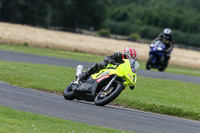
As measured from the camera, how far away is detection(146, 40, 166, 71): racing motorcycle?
2638 cm

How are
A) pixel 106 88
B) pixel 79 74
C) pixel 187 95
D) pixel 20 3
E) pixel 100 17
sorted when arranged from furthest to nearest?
pixel 100 17 < pixel 20 3 < pixel 187 95 < pixel 79 74 < pixel 106 88

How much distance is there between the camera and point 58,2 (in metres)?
87.1

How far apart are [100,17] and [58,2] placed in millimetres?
10144

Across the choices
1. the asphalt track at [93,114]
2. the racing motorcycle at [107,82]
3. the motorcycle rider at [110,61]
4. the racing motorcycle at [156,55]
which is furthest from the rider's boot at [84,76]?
the racing motorcycle at [156,55]

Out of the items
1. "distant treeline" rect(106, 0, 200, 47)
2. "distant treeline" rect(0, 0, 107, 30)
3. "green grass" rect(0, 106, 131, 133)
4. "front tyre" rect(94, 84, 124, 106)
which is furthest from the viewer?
"distant treeline" rect(106, 0, 200, 47)

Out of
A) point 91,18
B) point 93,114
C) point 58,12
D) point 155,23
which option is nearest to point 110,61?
point 93,114

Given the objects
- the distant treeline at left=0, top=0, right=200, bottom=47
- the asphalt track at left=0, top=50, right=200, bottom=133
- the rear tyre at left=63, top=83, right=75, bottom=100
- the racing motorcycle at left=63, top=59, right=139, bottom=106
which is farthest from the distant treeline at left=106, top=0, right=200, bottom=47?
the asphalt track at left=0, top=50, right=200, bottom=133

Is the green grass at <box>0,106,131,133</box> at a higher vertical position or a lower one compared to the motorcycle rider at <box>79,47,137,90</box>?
lower

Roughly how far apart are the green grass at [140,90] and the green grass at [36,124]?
15.7 ft

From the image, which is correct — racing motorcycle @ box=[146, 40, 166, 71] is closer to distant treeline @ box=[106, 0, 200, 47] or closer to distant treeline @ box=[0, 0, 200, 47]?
distant treeline @ box=[0, 0, 200, 47]

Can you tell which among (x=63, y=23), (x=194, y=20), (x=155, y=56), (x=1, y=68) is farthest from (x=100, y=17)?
(x=1, y=68)

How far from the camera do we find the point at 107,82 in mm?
11914

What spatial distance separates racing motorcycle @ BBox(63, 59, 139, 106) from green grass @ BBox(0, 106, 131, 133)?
2435 mm

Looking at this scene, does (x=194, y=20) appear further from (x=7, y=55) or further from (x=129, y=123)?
(x=129, y=123)
